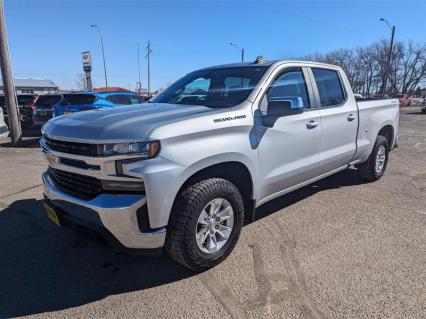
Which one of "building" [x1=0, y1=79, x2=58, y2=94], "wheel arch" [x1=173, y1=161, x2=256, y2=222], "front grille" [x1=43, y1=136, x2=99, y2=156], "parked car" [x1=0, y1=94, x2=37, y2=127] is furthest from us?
"building" [x1=0, y1=79, x2=58, y2=94]

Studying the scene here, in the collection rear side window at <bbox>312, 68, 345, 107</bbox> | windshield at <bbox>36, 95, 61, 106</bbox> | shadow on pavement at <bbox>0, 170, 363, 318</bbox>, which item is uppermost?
rear side window at <bbox>312, 68, 345, 107</bbox>

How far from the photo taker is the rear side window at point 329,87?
446cm

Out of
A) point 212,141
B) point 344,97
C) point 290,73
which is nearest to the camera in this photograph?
point 212,141

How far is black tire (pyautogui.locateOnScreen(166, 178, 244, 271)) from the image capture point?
2783mm

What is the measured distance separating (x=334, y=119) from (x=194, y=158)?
8.06 ft

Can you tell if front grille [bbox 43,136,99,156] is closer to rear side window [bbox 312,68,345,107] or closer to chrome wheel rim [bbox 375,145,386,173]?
rear side window [bbox 312,68,345,107]

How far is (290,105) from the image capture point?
336cm

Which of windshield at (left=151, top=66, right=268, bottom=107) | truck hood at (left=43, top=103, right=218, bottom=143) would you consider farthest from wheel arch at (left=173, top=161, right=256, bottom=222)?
windshield at (left=151, top=66, right=268, bottom=107)

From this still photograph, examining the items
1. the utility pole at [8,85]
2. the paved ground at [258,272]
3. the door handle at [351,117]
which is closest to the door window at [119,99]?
the utility pole at [8,85]

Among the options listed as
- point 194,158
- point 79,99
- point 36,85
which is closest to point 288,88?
point 194,158

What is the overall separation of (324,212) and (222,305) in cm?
236

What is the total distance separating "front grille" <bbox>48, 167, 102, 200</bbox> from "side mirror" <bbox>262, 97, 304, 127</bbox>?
1687mm

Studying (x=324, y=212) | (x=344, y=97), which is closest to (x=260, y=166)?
(x=324, y=212)

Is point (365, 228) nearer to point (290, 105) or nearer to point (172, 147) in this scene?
point (290, 105)
